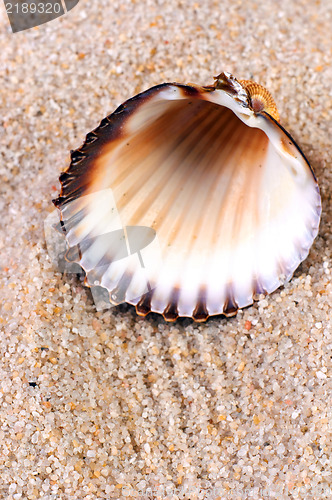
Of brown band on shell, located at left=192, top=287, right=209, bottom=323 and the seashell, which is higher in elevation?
the seashell

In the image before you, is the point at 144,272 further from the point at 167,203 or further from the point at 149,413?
the point at 149,413

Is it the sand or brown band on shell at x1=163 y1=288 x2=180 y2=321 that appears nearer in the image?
the sand

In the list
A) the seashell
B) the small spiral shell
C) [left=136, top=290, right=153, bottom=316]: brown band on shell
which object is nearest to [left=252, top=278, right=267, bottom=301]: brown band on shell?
the seashell

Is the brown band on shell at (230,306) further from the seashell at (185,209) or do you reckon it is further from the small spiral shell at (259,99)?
the small spiral shell at (259,99)

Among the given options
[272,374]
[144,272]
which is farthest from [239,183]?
[272,374]

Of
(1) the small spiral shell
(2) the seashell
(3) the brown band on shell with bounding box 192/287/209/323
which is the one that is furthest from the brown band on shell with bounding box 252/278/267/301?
(1) the small spiral shell

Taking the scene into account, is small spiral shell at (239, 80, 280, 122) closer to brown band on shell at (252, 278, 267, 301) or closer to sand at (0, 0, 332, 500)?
sand at (0, 0, 332, 500)

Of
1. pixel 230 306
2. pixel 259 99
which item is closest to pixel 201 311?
pixel 230 306

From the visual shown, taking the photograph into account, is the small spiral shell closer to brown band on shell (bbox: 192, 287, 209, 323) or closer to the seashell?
the seashell
